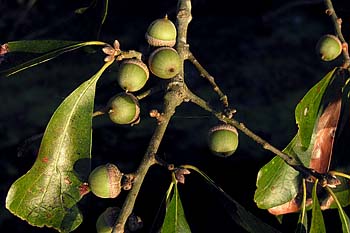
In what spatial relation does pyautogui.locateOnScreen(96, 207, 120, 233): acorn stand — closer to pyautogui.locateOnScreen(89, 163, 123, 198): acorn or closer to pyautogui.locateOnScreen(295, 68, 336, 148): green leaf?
pyautogui.locateOnScreen(89, 163, 123, 198): acorn

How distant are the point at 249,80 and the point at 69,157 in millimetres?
1553

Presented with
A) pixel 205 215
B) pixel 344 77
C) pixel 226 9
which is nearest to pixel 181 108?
pixel 205 215

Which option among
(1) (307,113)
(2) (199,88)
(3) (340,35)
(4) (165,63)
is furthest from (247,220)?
(2) (199,88)

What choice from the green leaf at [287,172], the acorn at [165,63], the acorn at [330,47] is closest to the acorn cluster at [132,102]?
the acorn at [165,63]

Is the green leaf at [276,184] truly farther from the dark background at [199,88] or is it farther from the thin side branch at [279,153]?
the dark background at [199,88]

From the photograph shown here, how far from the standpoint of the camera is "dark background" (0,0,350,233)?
242 cm

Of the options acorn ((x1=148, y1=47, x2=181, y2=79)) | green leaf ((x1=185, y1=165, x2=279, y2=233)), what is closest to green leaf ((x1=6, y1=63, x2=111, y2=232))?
acorn ((x1=148, y1=47, x2=181, y2=79))

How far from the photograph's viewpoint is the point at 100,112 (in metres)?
1.64

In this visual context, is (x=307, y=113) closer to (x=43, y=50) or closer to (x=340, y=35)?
(x=340, y=35)

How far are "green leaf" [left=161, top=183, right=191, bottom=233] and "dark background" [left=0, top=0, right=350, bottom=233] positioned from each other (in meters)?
0.69

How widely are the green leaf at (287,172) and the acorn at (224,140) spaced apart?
0.09 m

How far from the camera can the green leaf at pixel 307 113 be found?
5.13ft

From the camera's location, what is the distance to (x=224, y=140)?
160cm

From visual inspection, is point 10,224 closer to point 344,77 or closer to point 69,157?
point 69,157
